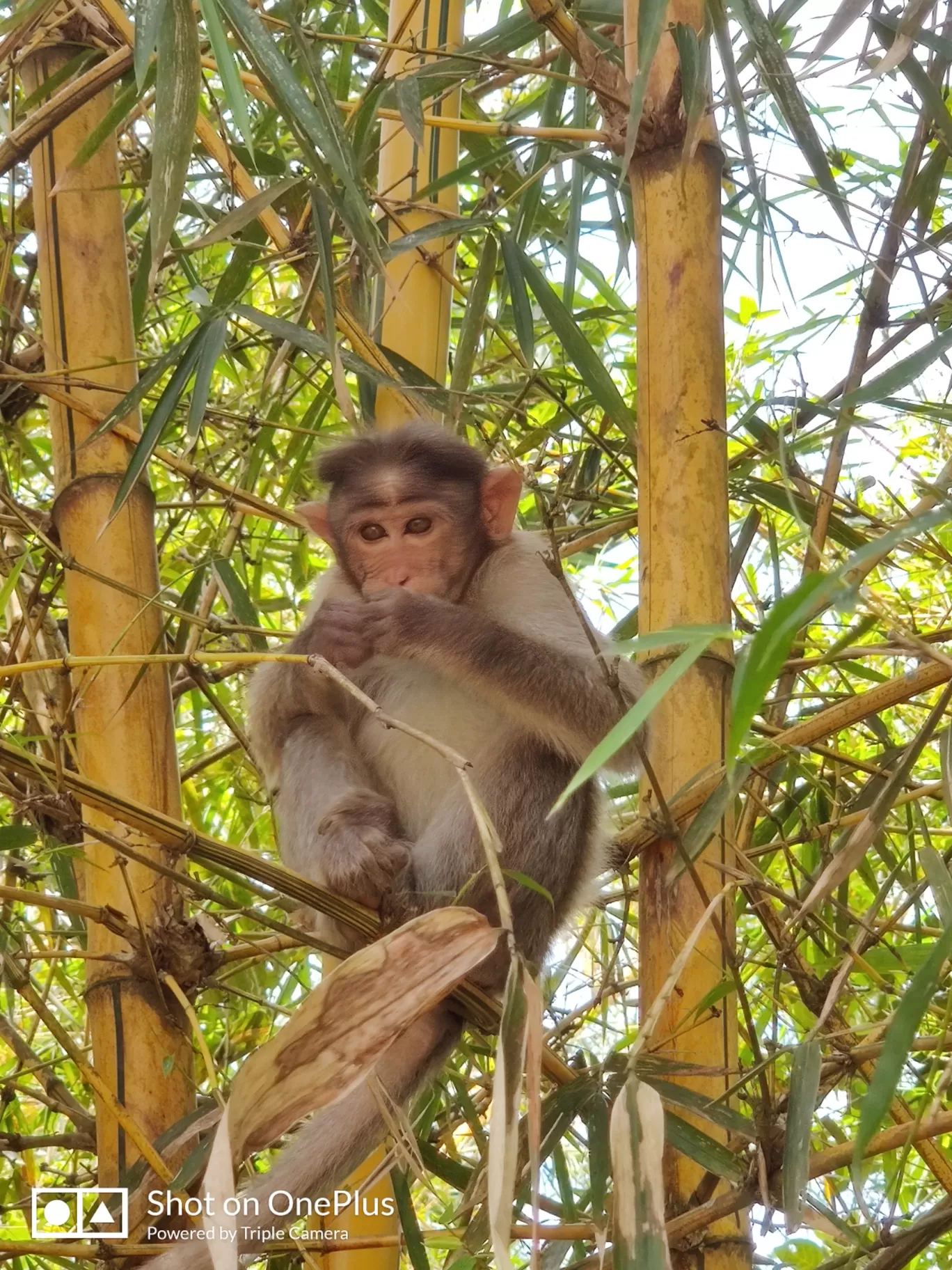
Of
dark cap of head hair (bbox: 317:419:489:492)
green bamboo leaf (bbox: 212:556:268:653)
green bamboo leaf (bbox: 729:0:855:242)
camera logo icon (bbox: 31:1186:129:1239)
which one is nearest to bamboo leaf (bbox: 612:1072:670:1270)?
camera logo icon (bbox: 31:1186:129:1239)

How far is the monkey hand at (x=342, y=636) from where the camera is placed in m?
3.31

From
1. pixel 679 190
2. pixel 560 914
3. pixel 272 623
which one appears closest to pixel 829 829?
pixel 560 914

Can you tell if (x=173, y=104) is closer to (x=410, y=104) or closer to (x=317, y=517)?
(x=410, y=104)

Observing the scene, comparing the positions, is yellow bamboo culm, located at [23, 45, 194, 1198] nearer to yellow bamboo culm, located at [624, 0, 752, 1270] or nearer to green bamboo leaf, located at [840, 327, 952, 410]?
yellow bamboo culm, located at [624, 0, 752, 1270]

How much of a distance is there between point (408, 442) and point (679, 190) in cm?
109

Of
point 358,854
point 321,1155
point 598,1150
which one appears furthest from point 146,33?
point 321,1155

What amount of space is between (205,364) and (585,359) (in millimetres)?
790

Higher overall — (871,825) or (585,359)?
(585,359)

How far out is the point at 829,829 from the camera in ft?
9.77

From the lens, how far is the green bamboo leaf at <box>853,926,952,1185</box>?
183 cm

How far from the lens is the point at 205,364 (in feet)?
9.52

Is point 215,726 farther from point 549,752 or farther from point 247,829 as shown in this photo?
point 549,752

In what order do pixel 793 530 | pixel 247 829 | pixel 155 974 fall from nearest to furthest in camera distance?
pixel 155 974 < pixel 793 530 < pixel 247 829

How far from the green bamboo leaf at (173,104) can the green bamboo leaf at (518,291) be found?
117 centimetres
